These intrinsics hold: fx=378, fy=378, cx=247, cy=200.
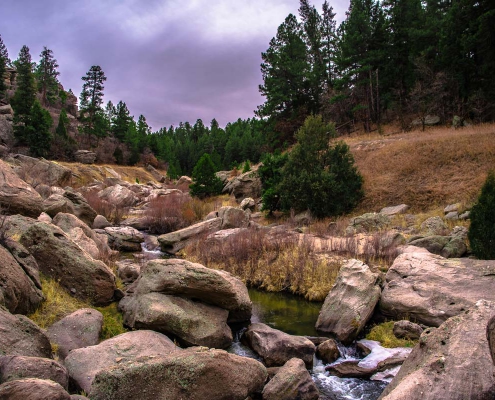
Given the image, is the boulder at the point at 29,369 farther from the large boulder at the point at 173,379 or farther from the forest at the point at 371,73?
A: the forest at the point at 371,73

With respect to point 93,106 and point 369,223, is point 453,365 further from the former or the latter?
point 93,106

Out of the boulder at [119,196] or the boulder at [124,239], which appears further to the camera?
the boulder at [119,196]

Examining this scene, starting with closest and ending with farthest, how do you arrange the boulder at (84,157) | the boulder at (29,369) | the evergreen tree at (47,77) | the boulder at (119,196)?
the boulder at (29,369), the boulder at (119,196), the boulder at (84,157), the evergreen tree at (47,77)

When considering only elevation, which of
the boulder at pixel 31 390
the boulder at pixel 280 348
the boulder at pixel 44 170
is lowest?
the boulder at pixel 280 348

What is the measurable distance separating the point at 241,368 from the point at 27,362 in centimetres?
291

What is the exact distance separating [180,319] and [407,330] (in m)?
5.31

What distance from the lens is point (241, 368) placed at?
18.9 ft

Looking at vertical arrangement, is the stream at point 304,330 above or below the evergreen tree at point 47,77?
below

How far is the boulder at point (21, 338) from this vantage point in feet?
17.5

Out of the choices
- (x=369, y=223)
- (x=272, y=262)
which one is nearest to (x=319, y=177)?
(x=369, y=223)

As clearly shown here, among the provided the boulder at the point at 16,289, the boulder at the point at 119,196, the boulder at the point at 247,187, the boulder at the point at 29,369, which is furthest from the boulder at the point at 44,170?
the boulder at the point at 29,369

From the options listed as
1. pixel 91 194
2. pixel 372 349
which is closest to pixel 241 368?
pixel 372 349

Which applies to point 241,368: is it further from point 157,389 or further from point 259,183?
point 259,183

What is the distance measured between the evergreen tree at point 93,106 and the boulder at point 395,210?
54.0 metres
